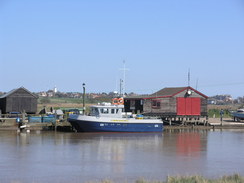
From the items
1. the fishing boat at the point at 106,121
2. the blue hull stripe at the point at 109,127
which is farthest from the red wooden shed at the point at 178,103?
the fishing boat at the point at 106,121

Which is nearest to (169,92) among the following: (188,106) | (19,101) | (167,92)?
(167,92)

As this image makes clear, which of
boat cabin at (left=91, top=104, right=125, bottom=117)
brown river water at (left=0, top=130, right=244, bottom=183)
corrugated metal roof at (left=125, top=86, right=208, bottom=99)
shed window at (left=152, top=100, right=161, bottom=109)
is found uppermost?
corrugated metal roof at (left=125, top=86, right=208, bottom=99)

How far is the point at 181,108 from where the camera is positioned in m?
49.6

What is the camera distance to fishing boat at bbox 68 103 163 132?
4106 cm

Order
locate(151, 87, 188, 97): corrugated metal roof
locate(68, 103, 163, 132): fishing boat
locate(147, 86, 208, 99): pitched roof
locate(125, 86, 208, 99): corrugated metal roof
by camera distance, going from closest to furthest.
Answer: locate(68, 103, 163, 132): fishing boat
locate(125, 86, 208, 99): corrugated metal roof
locate(147, 86, 208, 99): pitched roof
locate(151, 87, 188, 97): corrugated metal roof

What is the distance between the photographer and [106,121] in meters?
41.5

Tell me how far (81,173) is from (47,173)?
1676 millimetres

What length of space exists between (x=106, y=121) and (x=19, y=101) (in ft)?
42.1

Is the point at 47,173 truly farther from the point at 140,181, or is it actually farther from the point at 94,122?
the point at 94,122

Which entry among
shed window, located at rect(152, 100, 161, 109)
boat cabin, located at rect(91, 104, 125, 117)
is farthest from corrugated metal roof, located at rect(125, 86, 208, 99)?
boat cabin, located at rect(91, 104, 125, 117)

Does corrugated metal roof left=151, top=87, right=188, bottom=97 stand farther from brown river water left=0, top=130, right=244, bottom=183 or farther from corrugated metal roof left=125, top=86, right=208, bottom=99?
brown river water left=0, top=130, right=244, bottom=183

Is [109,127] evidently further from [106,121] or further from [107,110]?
[107,110]

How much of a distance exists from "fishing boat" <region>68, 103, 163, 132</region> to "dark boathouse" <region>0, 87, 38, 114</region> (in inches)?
358

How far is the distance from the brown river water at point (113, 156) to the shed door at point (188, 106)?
6.89m
